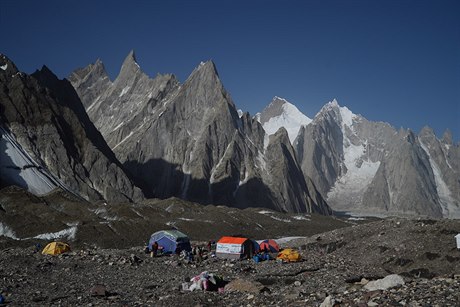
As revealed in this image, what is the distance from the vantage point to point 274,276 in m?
36.8

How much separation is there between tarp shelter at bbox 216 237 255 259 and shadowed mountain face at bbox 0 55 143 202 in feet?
323

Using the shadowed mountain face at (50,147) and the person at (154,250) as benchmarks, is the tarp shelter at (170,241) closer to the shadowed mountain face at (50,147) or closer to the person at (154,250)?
the person at (154,250)

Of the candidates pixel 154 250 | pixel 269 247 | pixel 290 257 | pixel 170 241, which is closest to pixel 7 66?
pixel 170 241

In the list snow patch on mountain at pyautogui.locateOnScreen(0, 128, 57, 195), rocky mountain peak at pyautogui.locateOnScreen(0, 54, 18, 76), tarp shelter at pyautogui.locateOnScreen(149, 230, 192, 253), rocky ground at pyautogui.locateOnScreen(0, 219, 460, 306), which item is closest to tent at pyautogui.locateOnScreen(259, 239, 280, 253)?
rocky ground at pyautogui.locateOnScreen(0, 219, 460, 306)

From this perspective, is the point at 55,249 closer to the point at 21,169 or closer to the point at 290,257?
the point at 290,257

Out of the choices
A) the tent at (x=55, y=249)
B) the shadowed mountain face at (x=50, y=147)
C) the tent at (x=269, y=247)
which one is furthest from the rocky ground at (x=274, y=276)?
the shadowed mountain face at (x=50, y=147)

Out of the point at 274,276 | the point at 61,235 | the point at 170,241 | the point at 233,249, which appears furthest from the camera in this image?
the point at 61,235

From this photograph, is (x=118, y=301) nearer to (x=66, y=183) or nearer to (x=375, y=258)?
(x=375, y=258)

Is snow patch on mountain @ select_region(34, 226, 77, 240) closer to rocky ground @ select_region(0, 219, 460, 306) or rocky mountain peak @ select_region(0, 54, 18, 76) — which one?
rocky ground @ select_region(0, 219, 460, 306)

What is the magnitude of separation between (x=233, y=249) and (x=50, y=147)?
413 ft

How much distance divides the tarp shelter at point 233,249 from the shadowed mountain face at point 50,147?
98.5 m

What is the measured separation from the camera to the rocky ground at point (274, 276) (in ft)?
72.0

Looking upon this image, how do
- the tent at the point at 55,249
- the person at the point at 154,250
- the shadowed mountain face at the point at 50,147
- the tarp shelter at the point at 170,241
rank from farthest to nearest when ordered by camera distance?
the shadowed mountain face at the point at 50,147 < the tarp shelter at the point at 170,241 < the tent at the point at 55,249 < the person at the point at 154,250

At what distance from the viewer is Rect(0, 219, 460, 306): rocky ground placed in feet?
72.0
